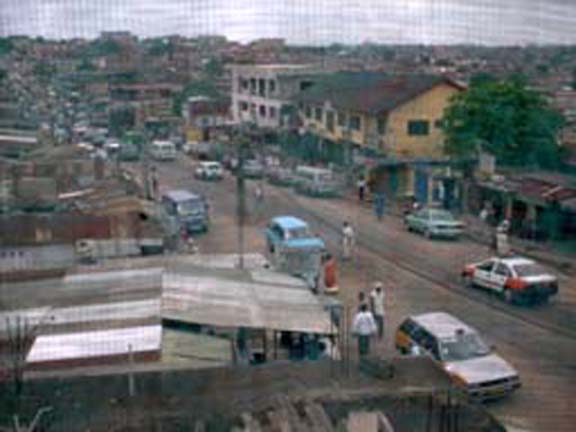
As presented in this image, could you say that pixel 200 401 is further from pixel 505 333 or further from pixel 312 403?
pixel 505 333

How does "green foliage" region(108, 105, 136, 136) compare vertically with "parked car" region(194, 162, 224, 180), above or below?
above

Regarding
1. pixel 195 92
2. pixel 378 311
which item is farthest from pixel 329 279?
pixel 195 92

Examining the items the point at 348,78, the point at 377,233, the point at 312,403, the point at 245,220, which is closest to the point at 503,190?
the point at 377,233

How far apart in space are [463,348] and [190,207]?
105 inches

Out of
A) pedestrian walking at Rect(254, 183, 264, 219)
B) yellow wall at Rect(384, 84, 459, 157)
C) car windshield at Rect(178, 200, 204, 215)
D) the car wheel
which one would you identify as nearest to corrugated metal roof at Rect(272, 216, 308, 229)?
car windshield at Rect(178, 200, 204, 215)

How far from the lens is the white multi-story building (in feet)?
23.6

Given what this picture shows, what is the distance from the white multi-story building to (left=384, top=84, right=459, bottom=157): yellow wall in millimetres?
1364

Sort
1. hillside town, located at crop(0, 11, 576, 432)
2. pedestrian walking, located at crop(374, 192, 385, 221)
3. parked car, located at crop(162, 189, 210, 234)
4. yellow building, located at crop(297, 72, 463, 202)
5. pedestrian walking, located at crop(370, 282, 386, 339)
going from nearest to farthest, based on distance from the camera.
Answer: hillside town, located at crop(0, 11, 576, 432), pedestrian walking, located at crop(370, 282, 386, 339), parked car, located at crop(162, 189, 210, 234), pedestrian walking, located at crop(374, 192, 385, 221), yellow building, located at crop(297, 72, 463, 202)

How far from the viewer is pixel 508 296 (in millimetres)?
3426

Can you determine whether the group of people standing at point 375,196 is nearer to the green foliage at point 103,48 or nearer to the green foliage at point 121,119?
the green foliage at point 103,48

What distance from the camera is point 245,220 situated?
510 centimetres

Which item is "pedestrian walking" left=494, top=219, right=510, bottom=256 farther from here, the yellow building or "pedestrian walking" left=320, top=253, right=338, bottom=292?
the yellow building

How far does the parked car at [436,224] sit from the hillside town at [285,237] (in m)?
0.02

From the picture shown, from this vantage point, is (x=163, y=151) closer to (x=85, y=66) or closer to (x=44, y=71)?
(x=85, y=66)
